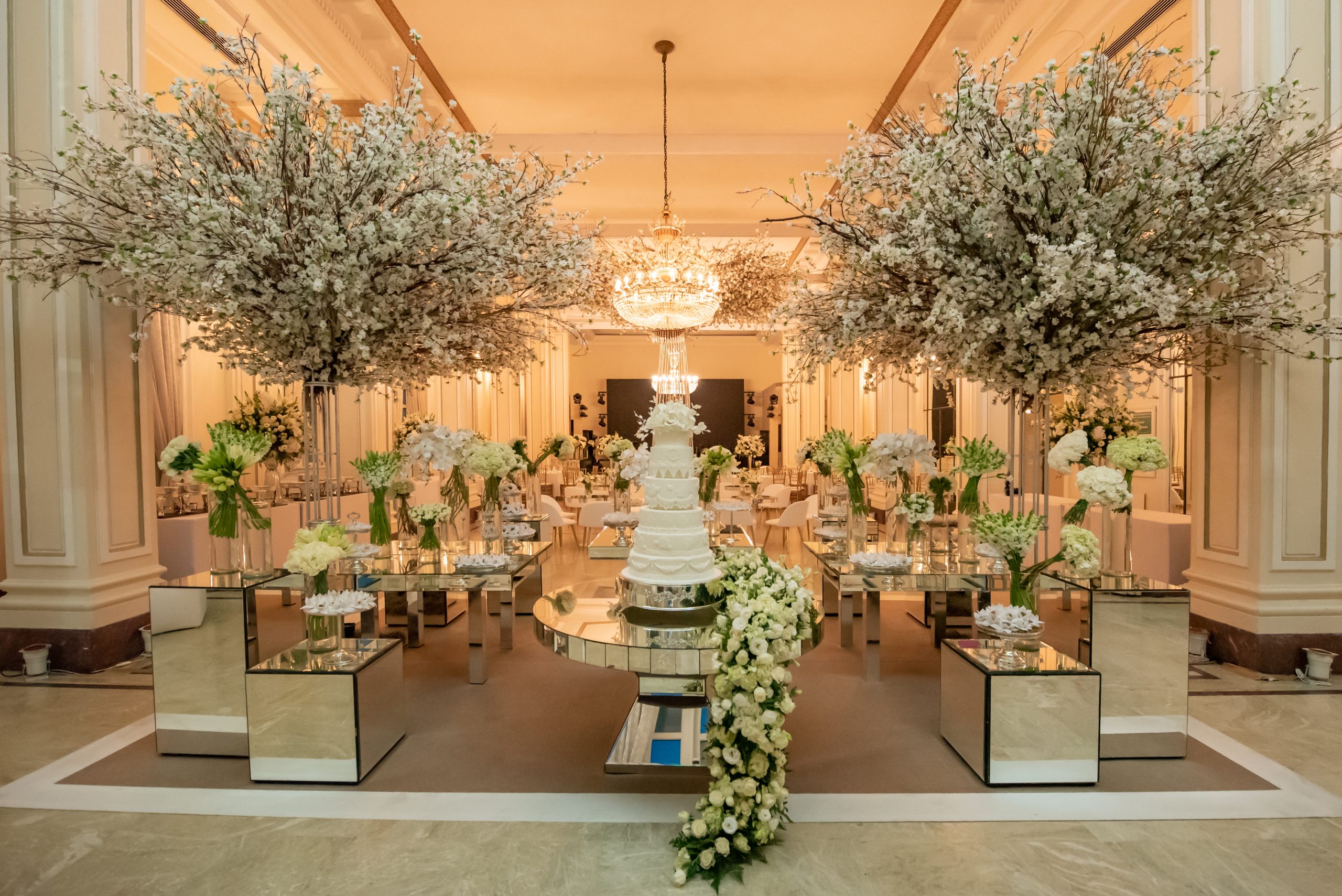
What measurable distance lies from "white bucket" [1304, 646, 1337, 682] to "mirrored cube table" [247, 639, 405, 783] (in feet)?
16.5

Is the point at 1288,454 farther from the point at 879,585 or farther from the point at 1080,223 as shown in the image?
the point at 879,585

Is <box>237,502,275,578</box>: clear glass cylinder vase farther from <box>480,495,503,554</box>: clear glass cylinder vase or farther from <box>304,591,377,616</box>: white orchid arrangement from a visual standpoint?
<box>480,495,503,554</box>: clear glass cylinder vase

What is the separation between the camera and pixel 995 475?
445 centimetres

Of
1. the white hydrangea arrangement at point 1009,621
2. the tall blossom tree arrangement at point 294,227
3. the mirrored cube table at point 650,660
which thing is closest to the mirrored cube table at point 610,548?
the mirrored cube table at point 650,660

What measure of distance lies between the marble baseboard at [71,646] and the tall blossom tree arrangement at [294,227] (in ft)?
6.33

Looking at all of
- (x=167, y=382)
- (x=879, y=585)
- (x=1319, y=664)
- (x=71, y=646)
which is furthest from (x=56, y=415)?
(x=1319, y=664)

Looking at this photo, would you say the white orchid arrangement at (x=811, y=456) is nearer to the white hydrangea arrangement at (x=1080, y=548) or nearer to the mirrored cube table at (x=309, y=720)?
the white hydrangea arrangement at (x=1080, y=548)

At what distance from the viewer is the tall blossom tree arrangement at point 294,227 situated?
11.1ft

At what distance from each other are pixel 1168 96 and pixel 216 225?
4406 mm

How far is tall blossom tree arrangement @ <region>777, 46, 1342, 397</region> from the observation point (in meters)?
3.18

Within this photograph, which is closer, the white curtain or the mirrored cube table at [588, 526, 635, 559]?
the mirrored cube table at [588, 526, 635, 559]

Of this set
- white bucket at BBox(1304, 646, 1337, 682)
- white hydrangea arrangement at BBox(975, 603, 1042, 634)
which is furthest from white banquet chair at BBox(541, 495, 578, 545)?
white bucket at BBox(1304, 646, 1337, 682)

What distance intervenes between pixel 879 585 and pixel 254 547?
3283 mm

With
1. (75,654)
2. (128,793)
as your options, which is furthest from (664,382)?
(128,793)
